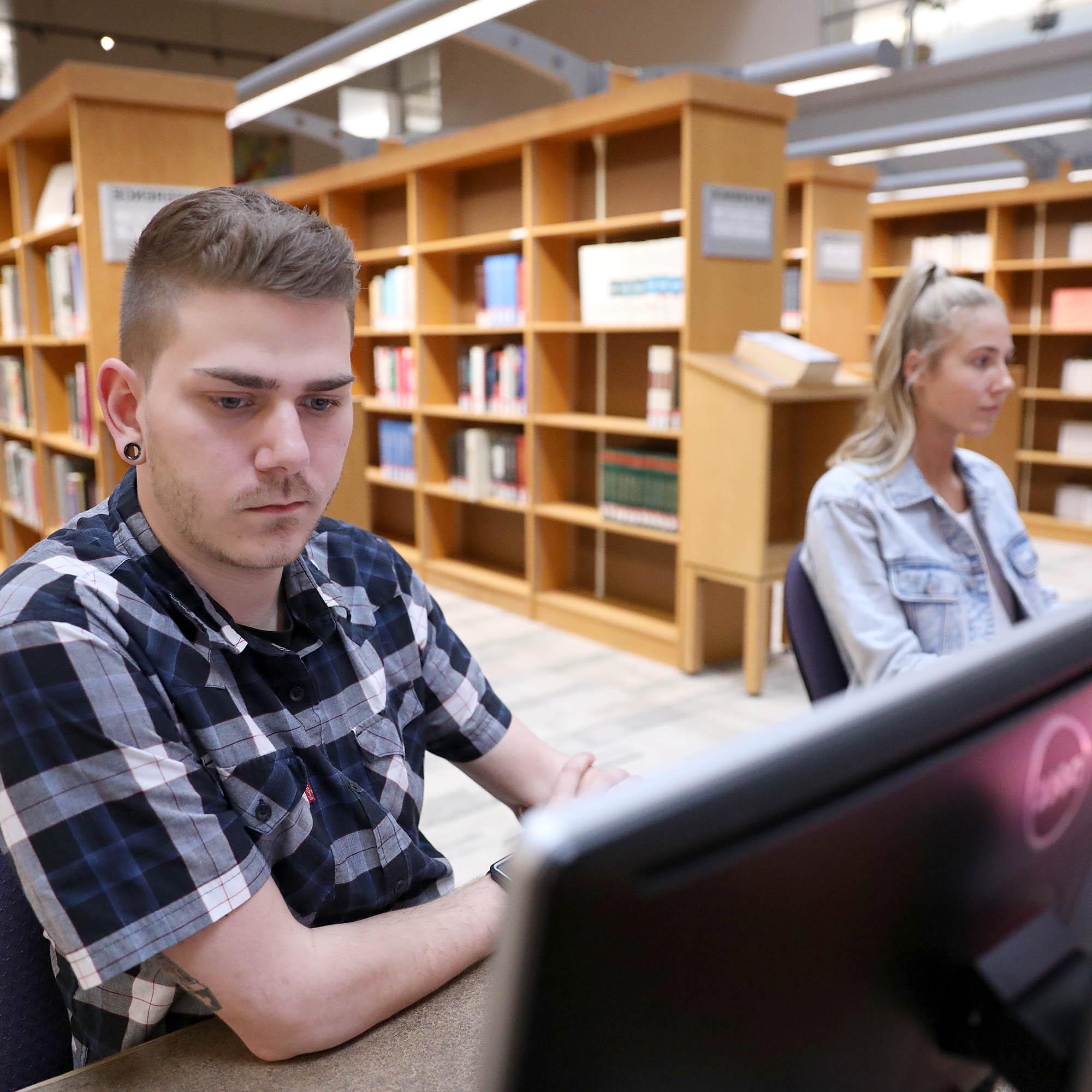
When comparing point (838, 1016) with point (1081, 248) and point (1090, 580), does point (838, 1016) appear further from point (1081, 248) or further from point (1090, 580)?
point (1081, 248)

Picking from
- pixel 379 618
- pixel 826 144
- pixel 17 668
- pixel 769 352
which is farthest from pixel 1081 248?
pixel 17 668

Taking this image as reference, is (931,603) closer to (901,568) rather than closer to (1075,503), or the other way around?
(901,568)

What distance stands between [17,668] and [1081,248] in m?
7.49

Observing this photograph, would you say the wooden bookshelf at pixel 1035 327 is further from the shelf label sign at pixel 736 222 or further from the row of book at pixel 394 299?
the row of book at pixel 394 299

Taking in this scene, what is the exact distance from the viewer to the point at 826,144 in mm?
7648

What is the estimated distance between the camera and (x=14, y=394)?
5266 mm

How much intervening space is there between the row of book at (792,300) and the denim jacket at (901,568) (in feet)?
13.4

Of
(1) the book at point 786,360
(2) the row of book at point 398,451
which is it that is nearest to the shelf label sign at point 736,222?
(1) the book at point 786,360

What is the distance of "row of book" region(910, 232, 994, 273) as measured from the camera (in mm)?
7195

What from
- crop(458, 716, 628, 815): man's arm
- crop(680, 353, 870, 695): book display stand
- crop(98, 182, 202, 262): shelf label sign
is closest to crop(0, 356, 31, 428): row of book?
crop(98, 182, 202, 262): shelf label sign

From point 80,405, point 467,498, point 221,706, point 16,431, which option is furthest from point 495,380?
point 221,706

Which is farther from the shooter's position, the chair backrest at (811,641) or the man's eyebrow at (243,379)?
the chair backrest at (811,641)

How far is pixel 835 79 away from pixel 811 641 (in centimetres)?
401

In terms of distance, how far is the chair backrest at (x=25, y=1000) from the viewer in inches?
36.7
